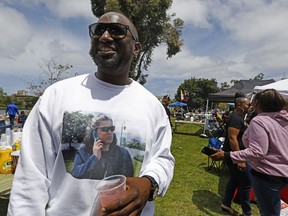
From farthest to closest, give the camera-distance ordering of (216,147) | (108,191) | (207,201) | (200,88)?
(200,88) → (216,147) → (207,201) → (108,191)

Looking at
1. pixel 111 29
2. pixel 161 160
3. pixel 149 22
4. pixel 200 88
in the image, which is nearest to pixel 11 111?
pixel 149 22

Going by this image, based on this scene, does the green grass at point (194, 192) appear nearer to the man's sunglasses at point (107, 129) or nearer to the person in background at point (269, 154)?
the person in background at point (269, 154)

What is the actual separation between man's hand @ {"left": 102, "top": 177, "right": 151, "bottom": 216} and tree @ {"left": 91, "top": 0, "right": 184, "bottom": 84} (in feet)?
42.6

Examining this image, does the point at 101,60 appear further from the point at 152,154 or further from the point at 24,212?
the point at 24,212

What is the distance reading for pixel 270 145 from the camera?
246 cm

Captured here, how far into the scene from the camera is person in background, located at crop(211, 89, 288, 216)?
244 centimetres

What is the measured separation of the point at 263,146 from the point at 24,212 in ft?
7.45

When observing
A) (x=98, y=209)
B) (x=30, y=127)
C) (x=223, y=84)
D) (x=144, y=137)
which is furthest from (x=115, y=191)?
(x=223, y=84)

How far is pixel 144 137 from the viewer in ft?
4.17

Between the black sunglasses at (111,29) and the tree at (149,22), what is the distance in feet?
41.0

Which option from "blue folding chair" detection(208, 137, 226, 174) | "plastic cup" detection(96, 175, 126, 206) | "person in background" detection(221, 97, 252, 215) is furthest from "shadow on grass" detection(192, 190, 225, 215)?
"plastic cup" detection(96, 175, 126, 206)

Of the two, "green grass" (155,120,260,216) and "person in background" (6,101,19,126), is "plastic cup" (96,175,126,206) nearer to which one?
"green grass" (155,120,260,216)

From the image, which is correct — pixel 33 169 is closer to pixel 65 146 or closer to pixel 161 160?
pixel 65 146

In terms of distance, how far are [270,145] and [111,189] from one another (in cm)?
214
